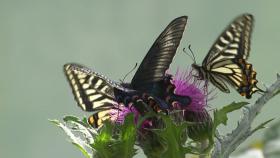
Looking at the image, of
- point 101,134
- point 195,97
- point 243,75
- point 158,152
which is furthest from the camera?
point 243,75

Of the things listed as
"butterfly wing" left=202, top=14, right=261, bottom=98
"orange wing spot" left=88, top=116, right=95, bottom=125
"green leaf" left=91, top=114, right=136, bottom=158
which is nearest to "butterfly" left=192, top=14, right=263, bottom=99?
"butterfly wing" left=202, top=14, right=261, bottom=98

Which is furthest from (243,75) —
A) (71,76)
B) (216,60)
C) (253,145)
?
(71,76)

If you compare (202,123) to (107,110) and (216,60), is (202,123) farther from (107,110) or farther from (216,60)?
(216,60)

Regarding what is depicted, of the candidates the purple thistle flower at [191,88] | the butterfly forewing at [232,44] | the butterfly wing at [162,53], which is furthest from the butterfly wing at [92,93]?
the butterfly forewing at [232,44]

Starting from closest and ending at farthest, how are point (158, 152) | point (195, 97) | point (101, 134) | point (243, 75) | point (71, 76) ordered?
1. point (101, 134)
2. point (158, 152)
3. point (195, 97)
4. point (71, 76)
5. point (243, 75)

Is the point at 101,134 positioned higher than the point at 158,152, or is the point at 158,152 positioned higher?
the point at 101,134

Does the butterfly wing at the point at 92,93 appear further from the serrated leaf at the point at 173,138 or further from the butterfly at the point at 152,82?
the serrated leaf at the point at 173,138

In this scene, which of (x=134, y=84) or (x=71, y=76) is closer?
(x=134, y=84)
